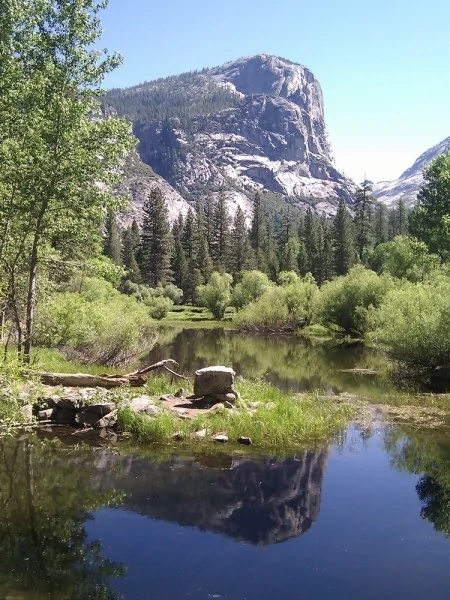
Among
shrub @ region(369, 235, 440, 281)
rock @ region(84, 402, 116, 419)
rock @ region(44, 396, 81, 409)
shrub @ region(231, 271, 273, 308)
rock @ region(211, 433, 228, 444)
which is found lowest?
rock @ region(211, 433, 228, 444)

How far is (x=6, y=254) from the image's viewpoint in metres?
20.1

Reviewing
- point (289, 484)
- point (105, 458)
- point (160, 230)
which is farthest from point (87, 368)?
point (160, 230)

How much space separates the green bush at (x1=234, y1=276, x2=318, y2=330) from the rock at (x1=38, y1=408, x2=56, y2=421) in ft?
162

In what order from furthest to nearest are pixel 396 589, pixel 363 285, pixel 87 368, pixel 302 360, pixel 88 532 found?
pixel 363 285
pixel 302 360
pixel 87 368
pixel 88 532
pixel 396 589

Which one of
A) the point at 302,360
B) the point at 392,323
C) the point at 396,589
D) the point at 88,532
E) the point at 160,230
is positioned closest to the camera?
the point at 396,589

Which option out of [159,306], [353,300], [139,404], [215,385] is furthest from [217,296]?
[139,404]

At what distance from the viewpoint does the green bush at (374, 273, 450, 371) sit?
86.8 ft

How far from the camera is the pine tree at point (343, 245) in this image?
10150 cm

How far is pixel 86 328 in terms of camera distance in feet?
87.8

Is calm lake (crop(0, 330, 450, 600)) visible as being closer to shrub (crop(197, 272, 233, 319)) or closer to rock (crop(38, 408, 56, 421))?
rock (crop(38, 408, 56, 421))

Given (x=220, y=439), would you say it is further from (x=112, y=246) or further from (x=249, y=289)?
(x=112, y=246)

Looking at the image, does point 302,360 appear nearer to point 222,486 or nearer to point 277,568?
point 222,486

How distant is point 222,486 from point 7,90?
13.5 metres

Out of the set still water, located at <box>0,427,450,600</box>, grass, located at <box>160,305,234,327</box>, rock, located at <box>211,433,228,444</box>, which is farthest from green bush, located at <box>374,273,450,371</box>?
grass, located at <box>160,305,234,327</box>
